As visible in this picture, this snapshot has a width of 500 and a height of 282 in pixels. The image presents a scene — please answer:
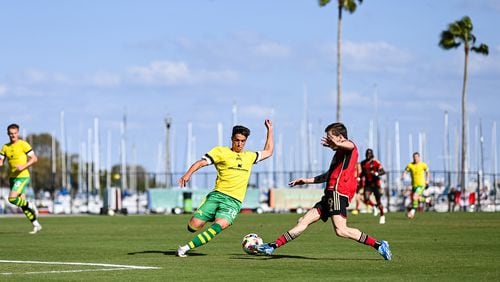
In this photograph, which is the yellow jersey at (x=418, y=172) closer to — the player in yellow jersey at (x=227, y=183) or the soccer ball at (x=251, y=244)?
the player in yellow jersey at (x=227, y=183)

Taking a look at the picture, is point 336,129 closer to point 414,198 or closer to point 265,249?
point 265,249

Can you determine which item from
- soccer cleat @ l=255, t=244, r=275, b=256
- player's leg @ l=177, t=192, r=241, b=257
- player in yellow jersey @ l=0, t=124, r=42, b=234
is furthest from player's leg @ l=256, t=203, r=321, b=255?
player in yellow jersey @ l=0, t=124, r=42, b=234

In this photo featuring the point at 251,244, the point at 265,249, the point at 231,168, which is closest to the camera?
the point at 265,249

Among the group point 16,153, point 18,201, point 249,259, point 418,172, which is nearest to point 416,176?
point 418,172

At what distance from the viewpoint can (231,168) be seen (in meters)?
17.7

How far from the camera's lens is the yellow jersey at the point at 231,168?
693 inches

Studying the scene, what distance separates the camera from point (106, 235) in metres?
26.9

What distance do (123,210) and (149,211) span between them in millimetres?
5783

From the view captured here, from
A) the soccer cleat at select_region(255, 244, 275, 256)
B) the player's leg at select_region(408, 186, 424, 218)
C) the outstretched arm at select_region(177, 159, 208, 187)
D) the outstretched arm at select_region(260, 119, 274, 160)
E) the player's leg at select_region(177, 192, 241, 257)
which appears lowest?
the player's leg at select_region(408, 186, 424, 218)

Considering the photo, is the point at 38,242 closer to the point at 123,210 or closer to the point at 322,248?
the point at 322,248

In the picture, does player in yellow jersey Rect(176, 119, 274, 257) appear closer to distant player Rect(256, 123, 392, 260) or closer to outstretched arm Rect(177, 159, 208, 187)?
outstretched arm Rect(177, 159, 208, 187)

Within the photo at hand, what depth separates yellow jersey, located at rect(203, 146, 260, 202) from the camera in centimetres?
1759

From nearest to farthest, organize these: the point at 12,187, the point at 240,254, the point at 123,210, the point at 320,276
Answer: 1. the point at 320,276
2. the point at 240,254
3. the point at 12,187
4. the point at 123,210

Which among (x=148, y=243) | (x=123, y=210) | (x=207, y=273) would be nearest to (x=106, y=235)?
(x=148, y=243)
